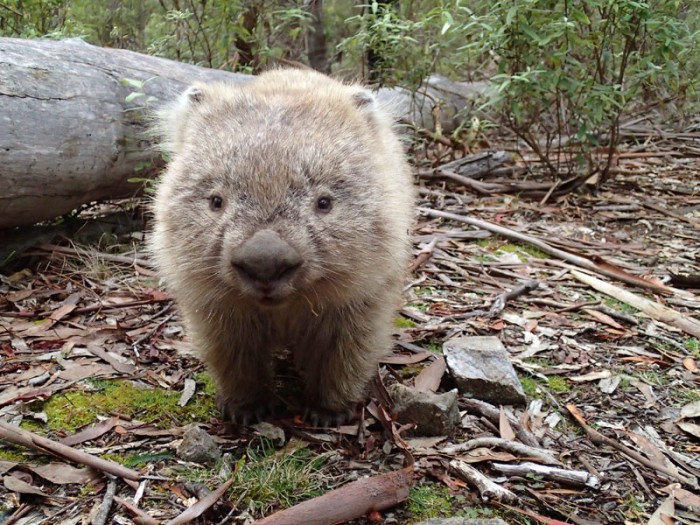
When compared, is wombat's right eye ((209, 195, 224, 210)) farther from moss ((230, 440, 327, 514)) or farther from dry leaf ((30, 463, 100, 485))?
dry leaf ((30, 463, 100, 485))

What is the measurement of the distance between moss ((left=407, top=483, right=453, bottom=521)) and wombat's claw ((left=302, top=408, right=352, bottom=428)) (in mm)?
696

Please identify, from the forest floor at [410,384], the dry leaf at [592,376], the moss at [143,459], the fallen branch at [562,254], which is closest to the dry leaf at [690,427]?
the forest floor at [410,384]

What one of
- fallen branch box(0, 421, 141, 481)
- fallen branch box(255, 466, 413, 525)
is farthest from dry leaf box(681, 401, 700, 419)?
fallen branch box(0, 421, 141, 481)

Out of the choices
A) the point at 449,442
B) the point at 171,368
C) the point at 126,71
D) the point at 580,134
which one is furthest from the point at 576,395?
the point at 126,71

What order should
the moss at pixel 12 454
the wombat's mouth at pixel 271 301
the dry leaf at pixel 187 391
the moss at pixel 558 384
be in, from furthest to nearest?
the moss at pixel 558 384 → the dry leaf at pixel 187 391 → the moss at pixel 12 454 → the wombat's mouth at pixel 271 301

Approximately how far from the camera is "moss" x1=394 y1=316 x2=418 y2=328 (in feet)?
14.6

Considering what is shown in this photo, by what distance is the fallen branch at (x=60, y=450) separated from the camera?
2748mm

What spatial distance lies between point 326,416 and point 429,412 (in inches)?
21.9

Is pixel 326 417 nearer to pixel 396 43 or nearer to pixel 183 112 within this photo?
pixel 183 112

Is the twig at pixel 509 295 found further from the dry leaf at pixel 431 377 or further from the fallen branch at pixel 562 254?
the dry leaf at pixel 431 377

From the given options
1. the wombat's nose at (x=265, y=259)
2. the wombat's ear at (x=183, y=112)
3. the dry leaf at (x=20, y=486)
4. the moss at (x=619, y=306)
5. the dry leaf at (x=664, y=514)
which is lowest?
the dry leaf at (x=664, y=514)

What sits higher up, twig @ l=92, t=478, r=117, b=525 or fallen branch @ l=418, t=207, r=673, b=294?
Result: fallen branch @ l=418, t=207, r=673, b=294

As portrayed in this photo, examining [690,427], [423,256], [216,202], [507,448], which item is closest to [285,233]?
[216,202]

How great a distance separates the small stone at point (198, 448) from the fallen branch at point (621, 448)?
5.93 ft
